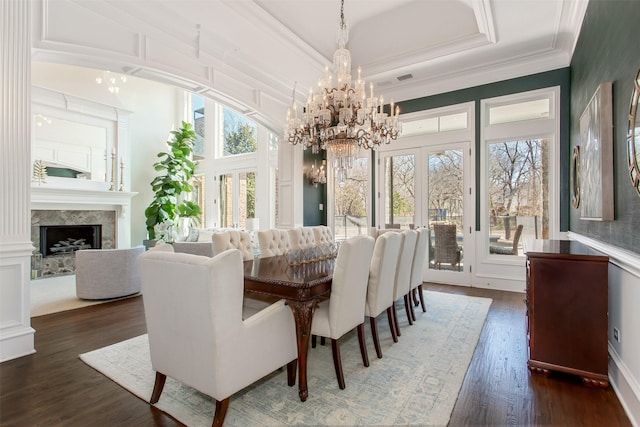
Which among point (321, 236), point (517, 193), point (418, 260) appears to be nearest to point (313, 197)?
point (321, 236)

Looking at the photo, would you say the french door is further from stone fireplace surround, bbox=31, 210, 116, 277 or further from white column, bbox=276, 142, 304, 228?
stone fireplace surround, bbox=31, 210, 116, 277

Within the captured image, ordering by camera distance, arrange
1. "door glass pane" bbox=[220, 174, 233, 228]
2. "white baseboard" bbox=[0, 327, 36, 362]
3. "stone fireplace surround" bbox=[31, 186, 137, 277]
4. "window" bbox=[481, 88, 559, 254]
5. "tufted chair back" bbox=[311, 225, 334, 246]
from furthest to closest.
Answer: "door glass pane" bbox=[220, 174, 233, 228] → "stone fireplace surround" bbox=[31, 186, 137, 277] → "window" bbox=[481, 88, 559, 254] → "tufted chair back" bbox=[311, 225, 334, 246] → "white baseboard" bbox=[0, 327, 36, 362]

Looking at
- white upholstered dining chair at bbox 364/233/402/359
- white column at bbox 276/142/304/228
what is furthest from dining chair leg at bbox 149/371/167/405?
white column at bbox 276/142/304/228

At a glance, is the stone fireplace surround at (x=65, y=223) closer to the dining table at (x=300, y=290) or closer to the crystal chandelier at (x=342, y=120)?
the crystal chandelier at (x=342, y=120)

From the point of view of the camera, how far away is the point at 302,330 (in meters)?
2.03

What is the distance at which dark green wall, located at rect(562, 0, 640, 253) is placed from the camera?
1963 mm

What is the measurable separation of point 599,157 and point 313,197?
14.4ft

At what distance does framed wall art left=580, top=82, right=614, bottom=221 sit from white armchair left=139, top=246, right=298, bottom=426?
2605mm

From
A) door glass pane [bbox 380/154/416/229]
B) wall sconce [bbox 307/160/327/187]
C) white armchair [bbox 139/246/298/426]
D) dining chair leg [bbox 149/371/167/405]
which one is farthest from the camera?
wall sconce [bbox 307/160/327/187]

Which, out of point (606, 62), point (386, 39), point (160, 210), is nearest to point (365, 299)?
point (606, 62)

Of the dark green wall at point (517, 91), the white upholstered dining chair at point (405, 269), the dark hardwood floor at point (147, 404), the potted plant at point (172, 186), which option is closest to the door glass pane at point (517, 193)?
the dark green wall at point (517, 91)

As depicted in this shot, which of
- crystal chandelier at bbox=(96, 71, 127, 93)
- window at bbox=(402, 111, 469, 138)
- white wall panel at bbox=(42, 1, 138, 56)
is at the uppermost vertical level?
crystal chandelier at bbox=(96, 71, 127, 93)

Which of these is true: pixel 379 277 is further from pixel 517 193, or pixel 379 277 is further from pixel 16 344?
pixel 517 193

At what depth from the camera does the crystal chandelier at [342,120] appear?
3396mm
